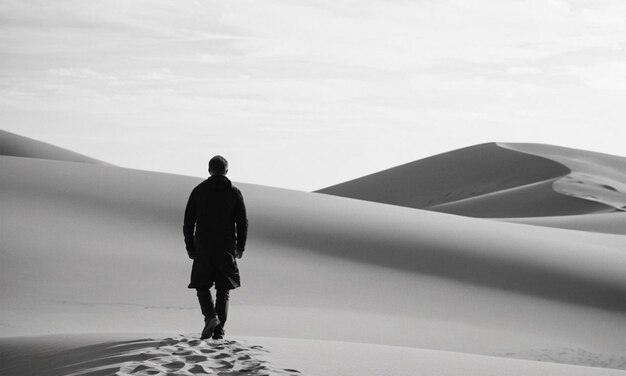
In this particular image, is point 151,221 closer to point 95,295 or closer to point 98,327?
point 95,295

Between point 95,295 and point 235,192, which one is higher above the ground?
point 235,192

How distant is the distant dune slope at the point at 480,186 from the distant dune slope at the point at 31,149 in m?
23.3

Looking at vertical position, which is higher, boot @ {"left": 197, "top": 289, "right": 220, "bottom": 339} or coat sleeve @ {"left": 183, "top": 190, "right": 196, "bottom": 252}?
coat sleeve @ {"left": 183, "top": 190, "right": 196, "bottom": 252}

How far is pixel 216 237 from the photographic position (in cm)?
722

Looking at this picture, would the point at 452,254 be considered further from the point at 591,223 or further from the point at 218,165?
the point at 591,223

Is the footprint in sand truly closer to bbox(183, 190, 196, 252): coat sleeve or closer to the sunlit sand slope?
bbox(183, 190, 196, 252): coat sleeve

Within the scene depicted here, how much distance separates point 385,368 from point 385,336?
380 cm

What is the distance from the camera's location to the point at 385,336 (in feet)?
34.6

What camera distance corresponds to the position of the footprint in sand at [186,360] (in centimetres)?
602

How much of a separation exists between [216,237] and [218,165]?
58cm

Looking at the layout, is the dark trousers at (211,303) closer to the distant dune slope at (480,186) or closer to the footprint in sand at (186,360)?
the footprint in sand at (186,360)

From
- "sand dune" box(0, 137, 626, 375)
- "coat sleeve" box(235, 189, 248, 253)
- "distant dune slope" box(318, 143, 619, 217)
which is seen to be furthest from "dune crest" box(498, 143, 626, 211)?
"coat sleeve" box(235, 189, 248, 253)

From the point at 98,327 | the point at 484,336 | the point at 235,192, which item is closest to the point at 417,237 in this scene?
the point at 484,336

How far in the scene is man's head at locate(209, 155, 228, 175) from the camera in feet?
23.6
